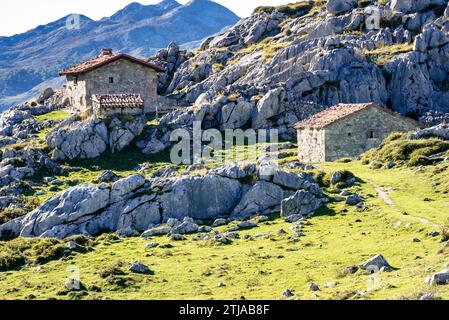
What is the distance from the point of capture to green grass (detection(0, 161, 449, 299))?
32250mm

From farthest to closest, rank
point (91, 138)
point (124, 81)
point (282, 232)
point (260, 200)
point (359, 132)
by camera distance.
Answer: point (124, 81) → point (91, 138) → point (359, 132) → point (260, 200) → point (282, 232)

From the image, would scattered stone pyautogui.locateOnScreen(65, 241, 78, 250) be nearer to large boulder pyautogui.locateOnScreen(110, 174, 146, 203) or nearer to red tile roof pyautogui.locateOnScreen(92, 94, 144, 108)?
large boulder pyautogui.locateOnScreen(110, 174, 146, 203)

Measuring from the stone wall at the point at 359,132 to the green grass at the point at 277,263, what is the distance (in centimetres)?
1958

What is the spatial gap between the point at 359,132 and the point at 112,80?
36359 millimetres

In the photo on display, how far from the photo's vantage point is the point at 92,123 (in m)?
76.6

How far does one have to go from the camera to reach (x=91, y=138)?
75.9 meters

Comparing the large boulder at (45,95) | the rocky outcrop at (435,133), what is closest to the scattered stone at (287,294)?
the rocky outcrop at (435,133)

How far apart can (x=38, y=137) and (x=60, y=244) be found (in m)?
40.3

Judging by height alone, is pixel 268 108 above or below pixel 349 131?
above

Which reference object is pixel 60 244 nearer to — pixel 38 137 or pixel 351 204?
pixel 351 204

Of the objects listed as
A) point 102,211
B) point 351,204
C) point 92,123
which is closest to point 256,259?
point 351,204

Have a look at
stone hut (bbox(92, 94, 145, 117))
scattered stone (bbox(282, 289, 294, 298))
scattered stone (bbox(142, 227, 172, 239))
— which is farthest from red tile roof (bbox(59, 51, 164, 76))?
scattered stone (bbox(282, 289, 294, 298))

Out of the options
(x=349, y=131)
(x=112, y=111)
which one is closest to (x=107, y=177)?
(x=112, y=111)

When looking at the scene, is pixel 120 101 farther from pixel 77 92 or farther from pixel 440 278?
pixel 440 278
